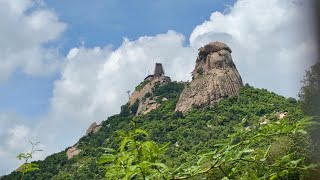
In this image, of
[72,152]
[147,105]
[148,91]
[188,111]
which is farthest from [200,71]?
[72,152]

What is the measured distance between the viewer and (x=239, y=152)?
4.44 ft

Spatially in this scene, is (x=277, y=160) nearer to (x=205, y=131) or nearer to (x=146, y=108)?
(x=205, y=131)

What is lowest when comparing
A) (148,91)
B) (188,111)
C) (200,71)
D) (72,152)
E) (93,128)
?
(72,152)

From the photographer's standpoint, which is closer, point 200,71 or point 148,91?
point 200,71

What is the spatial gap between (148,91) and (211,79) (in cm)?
1729

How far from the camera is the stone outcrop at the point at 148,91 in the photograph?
262 ft

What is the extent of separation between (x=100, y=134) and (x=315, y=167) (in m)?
75.0

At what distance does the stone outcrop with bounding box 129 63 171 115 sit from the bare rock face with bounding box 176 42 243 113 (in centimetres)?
808

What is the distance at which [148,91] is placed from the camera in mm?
86250

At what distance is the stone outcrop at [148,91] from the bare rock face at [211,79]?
8.08 metres

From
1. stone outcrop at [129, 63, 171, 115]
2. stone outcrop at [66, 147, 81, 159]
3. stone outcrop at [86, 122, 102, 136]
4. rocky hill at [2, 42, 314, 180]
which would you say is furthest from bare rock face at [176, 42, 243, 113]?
stone outcrop at [66, 147, 81, 159]

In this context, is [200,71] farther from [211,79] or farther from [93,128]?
[93,128]

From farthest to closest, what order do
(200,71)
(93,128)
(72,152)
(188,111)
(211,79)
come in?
1. (93,128)
2. (200,71)
3. (211,79)
4. (72,152)
5. (188,111)

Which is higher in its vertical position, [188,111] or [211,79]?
[211,79]
